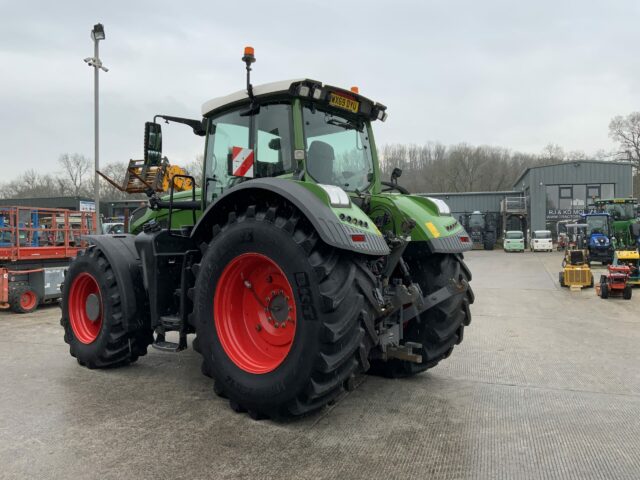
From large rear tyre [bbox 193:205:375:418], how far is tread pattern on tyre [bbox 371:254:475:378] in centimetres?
115

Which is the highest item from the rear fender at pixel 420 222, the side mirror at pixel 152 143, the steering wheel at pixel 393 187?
the side mirror at pixel 152 143

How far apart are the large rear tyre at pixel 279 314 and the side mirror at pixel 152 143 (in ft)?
3.48

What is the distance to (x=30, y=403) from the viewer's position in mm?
3996

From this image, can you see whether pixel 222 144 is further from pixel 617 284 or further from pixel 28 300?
pixel 617 284

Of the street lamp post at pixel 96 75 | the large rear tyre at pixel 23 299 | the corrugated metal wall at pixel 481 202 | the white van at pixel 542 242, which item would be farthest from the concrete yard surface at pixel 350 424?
the corrugated metal wall at pixel 481 202

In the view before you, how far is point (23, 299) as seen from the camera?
29.6 feet

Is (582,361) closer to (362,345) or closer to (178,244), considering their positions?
(362,345)

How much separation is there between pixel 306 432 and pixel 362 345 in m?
0.70

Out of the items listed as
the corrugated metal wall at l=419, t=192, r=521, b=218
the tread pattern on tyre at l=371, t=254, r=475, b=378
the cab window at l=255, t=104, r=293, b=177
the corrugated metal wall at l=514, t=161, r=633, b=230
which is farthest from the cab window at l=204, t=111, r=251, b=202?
the corrugated metal wall at l=419, t=192, r=521, b=218

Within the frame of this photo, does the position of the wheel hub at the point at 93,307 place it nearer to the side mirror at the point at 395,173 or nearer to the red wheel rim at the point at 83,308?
the red wheel rim at the point at 83,308

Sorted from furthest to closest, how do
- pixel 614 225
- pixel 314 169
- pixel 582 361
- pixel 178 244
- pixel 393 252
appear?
pixel 614 225 → pixel 582 361 → pixel 178 244 → pixel 314 169 → pixel 393 252

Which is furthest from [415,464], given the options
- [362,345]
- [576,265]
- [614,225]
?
[614,225]

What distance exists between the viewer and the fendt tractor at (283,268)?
10.9 ft

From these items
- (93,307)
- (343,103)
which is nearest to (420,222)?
(343,103)
